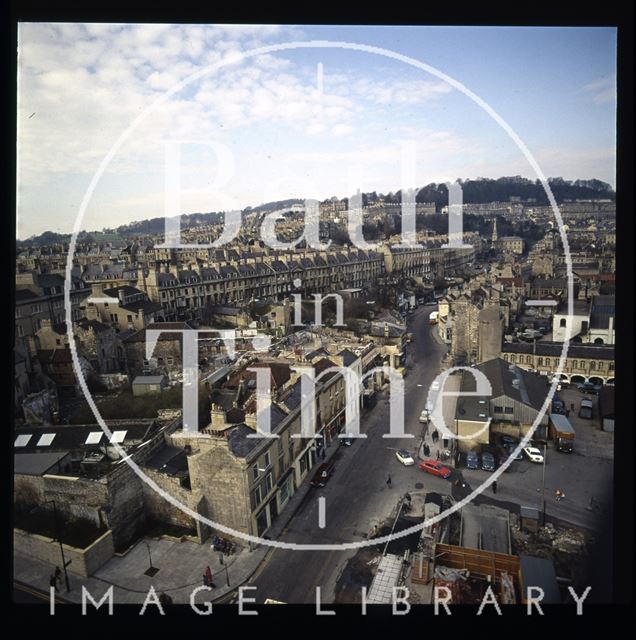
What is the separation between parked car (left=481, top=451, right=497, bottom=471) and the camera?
21.5 feet

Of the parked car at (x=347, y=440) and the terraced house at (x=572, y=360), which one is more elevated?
the terraced house at (x=572, y=360)

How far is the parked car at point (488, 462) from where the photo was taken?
6547 millimetres

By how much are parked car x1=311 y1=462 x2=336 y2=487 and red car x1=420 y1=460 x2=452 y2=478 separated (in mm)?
1192

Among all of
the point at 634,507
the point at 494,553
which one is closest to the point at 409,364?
the point at 494,553

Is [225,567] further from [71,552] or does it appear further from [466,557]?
[466,557]

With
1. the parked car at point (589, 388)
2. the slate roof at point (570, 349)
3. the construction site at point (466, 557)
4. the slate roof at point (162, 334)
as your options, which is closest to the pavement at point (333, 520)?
the construction site at point (466, 557)

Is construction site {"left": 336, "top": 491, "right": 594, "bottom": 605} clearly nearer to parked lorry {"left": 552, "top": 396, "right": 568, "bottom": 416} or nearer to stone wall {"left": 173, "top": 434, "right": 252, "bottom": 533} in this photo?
stone wall {"left": 173, "top": 434, "right": 252, "bottom": 533}

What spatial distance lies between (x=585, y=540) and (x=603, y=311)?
23.0 ft

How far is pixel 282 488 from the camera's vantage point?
5.57 metres

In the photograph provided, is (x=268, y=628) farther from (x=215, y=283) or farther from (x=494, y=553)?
(x=215, y=283)

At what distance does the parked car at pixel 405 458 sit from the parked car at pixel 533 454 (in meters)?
1.63

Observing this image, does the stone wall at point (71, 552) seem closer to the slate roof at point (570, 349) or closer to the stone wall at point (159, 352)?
the stone wall at point (159, 352)

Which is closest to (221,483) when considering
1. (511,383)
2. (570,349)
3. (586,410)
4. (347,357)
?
(347,357)

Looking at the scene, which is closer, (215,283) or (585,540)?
(585,540)
